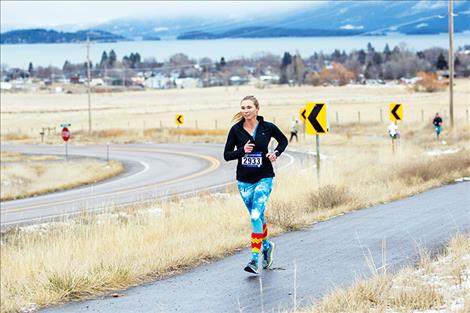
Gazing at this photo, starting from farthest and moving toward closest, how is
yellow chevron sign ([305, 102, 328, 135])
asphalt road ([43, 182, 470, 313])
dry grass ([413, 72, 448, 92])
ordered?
dry grass ([413, 72, 448, 92]) < yellow chevron sign ([305, 102, 328, 135]) < asphalt road ([43, 182, 470, 313])

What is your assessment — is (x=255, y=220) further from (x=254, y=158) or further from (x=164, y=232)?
(x=164, y=232)

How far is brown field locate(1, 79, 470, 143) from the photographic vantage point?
2985 inches

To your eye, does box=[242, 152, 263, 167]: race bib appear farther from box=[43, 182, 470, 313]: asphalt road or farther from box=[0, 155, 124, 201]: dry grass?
box=[0, 155, 124, 201]: dry grass

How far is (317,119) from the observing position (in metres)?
18.2

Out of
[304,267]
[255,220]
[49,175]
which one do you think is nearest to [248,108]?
[255,220]

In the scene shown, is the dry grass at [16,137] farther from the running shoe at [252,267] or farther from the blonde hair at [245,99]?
the running shoe at [252,267]

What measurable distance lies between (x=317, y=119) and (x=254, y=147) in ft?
29.6

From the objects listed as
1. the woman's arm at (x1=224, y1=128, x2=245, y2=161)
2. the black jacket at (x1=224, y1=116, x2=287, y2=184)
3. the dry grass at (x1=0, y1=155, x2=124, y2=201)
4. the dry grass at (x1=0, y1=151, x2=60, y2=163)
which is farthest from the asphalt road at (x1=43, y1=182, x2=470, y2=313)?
the dry grass at (x1=0, y1=151, x2=60, y2=163)

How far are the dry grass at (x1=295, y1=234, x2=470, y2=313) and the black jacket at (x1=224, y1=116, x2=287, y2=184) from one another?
6.16 feet

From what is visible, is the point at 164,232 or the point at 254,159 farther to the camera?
the point at 164,232

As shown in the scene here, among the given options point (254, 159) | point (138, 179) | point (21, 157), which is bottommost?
point (138, 179)

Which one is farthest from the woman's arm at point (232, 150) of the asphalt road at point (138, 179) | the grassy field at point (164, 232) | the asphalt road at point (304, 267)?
the asphalt road at point (138, 179)

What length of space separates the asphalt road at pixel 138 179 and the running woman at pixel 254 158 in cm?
1111

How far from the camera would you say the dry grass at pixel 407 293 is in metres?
7.15
